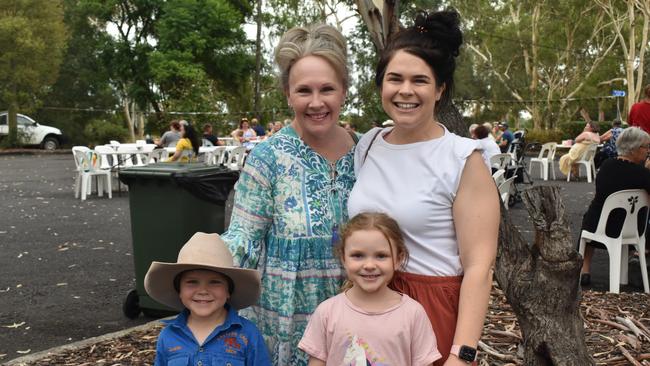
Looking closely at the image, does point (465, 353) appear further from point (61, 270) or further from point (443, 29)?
point (61, 270)

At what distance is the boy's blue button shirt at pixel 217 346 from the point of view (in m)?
2.38

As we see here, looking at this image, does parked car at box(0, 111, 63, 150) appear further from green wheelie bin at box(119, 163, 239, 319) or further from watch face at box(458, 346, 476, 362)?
watch face at box(458, 346, 476, 362)

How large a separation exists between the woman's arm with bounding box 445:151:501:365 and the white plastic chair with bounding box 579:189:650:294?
4.92m

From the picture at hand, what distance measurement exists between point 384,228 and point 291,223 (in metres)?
0.49

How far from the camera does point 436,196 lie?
1.99 m

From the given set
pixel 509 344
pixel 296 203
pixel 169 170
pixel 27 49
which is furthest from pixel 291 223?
pixel 27 49

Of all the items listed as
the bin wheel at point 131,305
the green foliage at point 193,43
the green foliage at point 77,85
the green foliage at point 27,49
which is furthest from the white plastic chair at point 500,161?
the green foliage at point 77,85

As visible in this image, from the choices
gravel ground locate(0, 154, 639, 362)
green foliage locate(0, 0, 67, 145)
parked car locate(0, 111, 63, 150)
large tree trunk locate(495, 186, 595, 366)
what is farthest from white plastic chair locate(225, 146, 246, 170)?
parked car locate(0, 111, 63, 150)

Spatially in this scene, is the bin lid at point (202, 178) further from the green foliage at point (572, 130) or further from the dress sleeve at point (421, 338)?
the green foliage at point (572, 130)

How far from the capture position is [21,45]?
34.9 m

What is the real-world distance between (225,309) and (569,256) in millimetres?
1381

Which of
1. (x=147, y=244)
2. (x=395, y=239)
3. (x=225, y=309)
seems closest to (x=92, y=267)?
(x=147, y=244)

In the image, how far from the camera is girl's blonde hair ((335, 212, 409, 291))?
1969mm

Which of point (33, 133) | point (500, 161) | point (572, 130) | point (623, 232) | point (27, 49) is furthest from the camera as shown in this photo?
point (572, 130)
